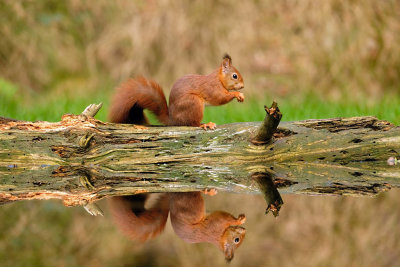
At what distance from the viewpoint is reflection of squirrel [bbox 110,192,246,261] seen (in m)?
2.64

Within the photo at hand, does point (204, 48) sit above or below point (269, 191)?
above

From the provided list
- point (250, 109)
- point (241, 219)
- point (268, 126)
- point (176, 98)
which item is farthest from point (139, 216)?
point (250, 109)

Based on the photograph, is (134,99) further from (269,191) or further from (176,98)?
(269,191)

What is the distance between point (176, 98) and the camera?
411cm

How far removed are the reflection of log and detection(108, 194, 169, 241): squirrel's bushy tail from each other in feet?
2.20

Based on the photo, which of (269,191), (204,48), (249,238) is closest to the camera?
(249,238)

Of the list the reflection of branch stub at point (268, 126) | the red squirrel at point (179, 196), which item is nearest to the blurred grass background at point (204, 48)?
the red squirrel at point (179, 196)

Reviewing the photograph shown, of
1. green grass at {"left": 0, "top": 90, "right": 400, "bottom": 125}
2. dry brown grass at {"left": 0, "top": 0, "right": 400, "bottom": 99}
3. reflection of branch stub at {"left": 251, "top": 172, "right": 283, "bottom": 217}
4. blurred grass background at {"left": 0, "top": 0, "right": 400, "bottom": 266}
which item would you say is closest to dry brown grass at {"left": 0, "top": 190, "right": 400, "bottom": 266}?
reflection of branch stub at {"left": 251, "top": 172, "right": 283, "bottom": 217}

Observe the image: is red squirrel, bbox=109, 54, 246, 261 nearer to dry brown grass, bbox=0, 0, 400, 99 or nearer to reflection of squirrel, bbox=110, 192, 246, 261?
reflection of squirrel, bbox=110, 192, 246, 261

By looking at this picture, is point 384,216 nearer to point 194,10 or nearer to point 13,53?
point 194,10

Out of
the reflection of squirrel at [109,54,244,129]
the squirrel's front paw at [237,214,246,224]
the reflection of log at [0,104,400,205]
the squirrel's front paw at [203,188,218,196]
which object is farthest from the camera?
the reflection of squirrel at [109,54,244,129]

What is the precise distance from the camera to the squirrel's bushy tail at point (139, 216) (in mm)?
2654

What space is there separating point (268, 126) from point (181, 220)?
109cm

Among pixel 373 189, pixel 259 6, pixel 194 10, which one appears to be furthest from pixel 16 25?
pixel 373 189
